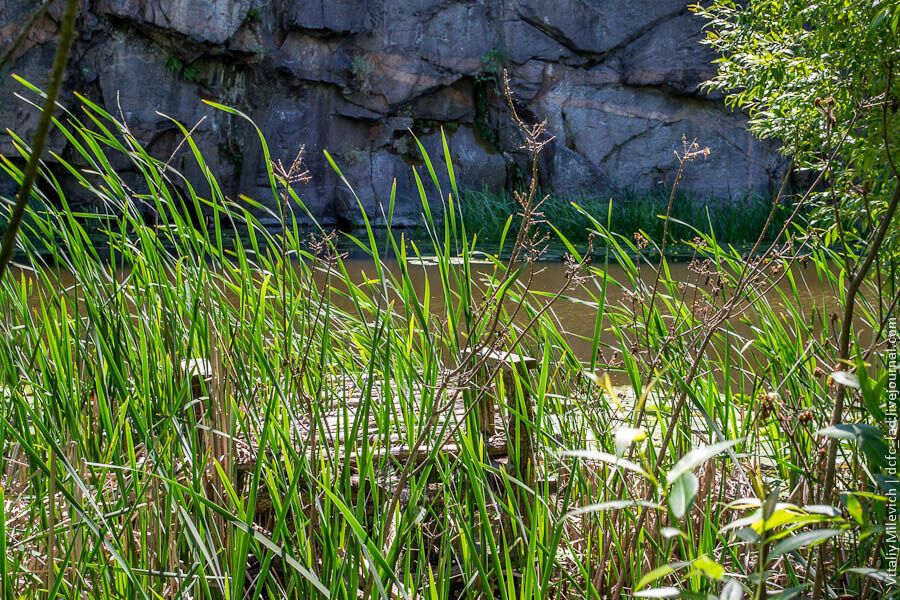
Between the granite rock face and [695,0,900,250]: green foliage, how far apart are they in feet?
25.1

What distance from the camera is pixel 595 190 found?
10820mm

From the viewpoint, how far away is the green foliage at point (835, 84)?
1.72 metres

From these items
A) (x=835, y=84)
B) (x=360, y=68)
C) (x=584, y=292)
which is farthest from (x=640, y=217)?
(x=835, y=84)

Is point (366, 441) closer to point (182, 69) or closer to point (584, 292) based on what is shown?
point (584, 292)

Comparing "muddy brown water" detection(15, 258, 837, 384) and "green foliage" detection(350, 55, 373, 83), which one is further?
"green foliage" detection(350, 55, 373, 83)

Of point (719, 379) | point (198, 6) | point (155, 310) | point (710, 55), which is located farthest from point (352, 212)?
point (155, 310)

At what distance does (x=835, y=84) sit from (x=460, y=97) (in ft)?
30.9

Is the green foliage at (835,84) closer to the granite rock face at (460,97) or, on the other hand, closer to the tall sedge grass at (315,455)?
the tall sedge grass at (315,455)

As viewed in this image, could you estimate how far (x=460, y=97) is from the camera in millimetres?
11242

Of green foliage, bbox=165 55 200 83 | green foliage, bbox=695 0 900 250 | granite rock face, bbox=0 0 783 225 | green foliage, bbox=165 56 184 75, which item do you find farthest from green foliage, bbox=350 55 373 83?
green foliage, bbox=695 0 900 250

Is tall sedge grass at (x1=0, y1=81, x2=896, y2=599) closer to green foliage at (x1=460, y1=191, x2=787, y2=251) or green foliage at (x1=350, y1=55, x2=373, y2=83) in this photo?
green foliage at (x1=460, y1=191, x2=787, y2=251)

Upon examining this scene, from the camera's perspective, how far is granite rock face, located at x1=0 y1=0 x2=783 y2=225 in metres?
10.5

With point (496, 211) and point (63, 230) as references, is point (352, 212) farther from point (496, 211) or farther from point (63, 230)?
point (63, 230)

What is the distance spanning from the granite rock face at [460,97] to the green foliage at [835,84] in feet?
25.1
